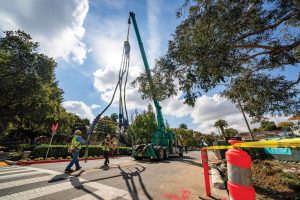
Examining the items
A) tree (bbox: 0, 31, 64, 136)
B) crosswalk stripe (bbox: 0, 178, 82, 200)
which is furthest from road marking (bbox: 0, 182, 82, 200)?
tree (bbox: 0, 31, 64, 136)

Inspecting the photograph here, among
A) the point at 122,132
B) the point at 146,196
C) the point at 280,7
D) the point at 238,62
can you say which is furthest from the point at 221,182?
the point at 122,132

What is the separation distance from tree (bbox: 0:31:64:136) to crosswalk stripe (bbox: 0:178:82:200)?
20890mm

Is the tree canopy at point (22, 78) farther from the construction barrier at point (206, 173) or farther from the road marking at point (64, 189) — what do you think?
the construction barrier at point (206, 173)

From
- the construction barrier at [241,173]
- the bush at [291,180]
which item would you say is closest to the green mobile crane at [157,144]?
the bush at [291,180]

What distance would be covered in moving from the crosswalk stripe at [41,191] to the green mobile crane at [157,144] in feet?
32.2

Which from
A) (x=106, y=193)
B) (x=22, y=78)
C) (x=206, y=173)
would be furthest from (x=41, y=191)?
(x=22, y=78)

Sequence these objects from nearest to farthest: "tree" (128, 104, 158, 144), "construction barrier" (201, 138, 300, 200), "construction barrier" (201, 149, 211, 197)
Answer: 1. "construction barrier" (201, 138, 300, 200)
2. "construction barrier" (201, 149, 211, 197)
3. "tree" (128, 104, 158, 144)

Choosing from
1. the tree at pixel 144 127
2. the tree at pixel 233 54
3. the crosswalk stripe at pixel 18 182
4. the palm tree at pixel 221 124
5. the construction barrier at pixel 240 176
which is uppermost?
the palm tree at pixel 221 124

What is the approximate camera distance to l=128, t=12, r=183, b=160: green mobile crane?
50.3 ft

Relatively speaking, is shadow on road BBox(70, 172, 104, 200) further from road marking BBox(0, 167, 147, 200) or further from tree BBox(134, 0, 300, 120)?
tree BBox(134, 0, 300, 120)

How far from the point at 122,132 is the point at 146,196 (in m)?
8.87

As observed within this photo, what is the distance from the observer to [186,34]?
9125mm

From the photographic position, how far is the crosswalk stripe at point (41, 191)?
443 centimetres

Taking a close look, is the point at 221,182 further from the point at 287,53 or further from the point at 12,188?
→ the point at 287,53
